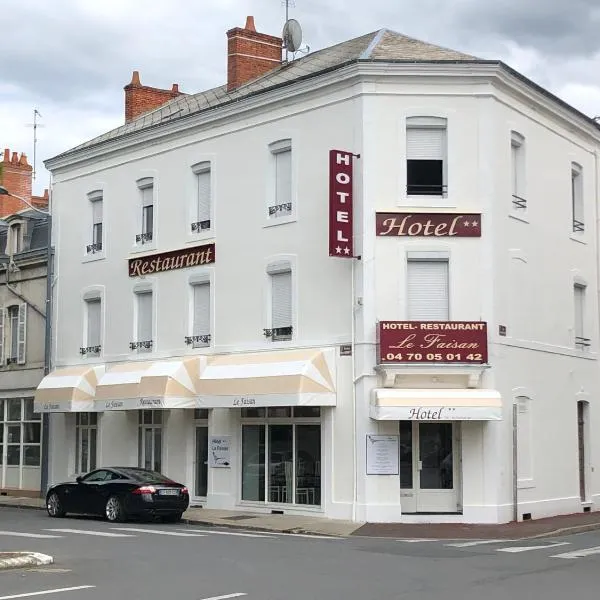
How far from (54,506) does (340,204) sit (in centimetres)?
1021

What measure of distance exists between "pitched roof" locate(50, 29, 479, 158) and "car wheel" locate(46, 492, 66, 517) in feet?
35.7

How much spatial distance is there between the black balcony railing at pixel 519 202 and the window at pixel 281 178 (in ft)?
18.3

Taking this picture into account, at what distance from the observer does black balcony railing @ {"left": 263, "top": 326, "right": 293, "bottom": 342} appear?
2595 centimetres

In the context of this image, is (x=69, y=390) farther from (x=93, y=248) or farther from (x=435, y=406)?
(x=435, y=406)

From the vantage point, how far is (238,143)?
91.1 ft

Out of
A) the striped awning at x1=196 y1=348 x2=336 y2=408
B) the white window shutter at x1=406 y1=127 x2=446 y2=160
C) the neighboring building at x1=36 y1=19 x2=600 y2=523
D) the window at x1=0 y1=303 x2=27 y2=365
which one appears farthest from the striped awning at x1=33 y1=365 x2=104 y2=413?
the white window shutter at x1=406 y1=127 x2=446 y2=160

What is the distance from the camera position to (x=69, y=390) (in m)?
30.6

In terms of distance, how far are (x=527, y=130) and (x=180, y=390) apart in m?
11.1

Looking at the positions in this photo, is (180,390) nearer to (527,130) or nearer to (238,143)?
(238,143)

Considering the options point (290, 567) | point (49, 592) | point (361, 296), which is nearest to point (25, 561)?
point (49, 592)

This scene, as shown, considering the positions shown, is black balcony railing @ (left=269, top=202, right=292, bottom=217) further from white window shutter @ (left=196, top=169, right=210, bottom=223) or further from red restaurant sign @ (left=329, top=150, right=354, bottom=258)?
white window shutter @ (left=196, top=169, right=210, bottom=223)

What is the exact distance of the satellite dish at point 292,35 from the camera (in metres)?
31.9

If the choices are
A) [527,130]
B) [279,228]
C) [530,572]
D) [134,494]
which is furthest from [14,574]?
[527,130]

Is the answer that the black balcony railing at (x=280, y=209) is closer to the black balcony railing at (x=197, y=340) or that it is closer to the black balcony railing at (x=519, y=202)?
the black balcony railing at (x=197, y=340)
